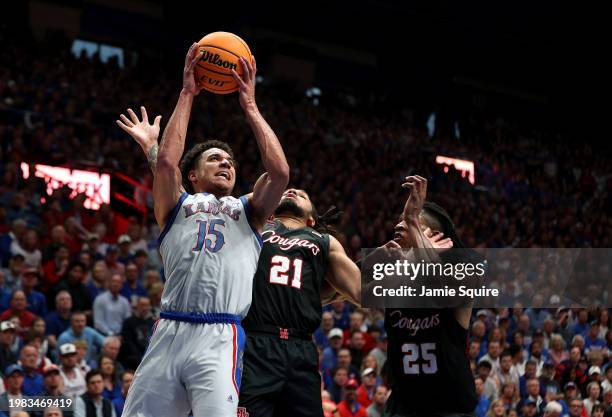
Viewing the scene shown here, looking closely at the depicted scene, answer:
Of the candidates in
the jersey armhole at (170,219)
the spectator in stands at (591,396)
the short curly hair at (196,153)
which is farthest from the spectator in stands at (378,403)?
the jersey armhole at (170,219)

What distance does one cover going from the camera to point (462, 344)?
15.1 feet

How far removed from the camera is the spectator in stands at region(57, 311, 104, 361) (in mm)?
9352

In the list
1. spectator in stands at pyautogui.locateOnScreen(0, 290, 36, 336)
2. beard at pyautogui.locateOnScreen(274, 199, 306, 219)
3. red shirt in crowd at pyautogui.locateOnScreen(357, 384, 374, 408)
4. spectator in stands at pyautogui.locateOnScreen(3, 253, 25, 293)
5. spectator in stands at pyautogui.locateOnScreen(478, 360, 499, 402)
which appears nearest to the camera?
beard at pyautogui.locateOnScreen(274, 199, 306, 219)

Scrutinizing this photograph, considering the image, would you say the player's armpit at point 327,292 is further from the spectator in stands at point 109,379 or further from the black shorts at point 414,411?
the spectator in stands at point 109,379

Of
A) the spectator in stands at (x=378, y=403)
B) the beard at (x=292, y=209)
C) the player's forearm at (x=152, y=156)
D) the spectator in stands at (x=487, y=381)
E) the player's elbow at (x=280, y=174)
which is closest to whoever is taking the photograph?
the player's elbow at (x=280, y=174)

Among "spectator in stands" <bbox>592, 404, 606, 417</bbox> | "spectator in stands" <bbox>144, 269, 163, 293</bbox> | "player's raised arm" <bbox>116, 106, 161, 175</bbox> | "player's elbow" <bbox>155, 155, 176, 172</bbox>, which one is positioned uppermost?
"player's raised arm" <bbox>116, 106, 161, 175</bbox>

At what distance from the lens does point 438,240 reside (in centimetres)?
475

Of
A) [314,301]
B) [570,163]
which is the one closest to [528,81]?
[570,163]

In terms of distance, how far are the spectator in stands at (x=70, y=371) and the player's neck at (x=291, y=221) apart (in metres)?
3.95

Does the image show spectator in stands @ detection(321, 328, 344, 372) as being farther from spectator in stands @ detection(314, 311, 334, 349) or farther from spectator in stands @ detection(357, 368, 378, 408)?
spectator in stands @ detection(357, 368, 378, 408)

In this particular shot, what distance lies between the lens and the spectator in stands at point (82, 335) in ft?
30.7

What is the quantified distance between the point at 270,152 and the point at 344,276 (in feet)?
3.89

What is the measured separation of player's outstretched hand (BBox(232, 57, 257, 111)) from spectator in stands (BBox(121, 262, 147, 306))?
20.8 ft

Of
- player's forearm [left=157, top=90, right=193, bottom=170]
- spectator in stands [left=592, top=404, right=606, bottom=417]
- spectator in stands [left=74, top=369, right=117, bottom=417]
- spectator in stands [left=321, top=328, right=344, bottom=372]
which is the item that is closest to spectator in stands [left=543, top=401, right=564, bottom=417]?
spectator in stands [left=592, top=404, right=606, bottom=417]
